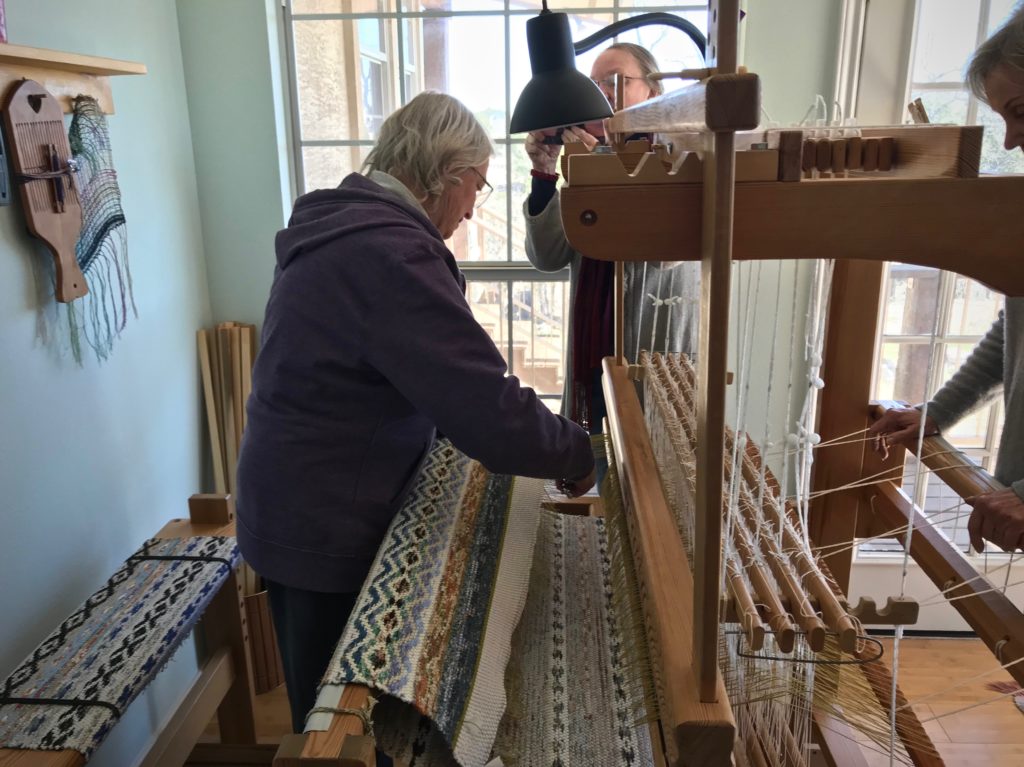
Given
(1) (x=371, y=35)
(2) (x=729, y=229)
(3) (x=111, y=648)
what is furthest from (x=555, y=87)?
(1) (x=371, y=35)

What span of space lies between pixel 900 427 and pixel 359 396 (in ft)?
3.15

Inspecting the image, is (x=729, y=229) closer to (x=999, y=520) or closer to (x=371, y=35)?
(x=999, y=520)

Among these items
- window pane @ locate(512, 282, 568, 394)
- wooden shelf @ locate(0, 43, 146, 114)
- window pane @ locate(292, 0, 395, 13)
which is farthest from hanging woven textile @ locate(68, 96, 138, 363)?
window pane @ locate(512, 282, 568, 394)

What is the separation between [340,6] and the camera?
7.57 feet

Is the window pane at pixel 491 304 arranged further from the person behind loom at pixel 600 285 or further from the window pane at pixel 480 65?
the person behind loom at pixel 600 285

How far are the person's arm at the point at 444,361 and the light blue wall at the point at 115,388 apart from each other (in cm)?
93

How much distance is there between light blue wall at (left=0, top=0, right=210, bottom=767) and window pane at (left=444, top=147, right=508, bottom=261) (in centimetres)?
79

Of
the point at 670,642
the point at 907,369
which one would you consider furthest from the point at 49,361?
the point at 907,369

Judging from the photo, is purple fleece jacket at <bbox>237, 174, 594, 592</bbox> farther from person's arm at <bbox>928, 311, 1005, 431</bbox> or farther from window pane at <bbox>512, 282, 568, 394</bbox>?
window pane at <bbox>512, 282, 568, 394</bbox>

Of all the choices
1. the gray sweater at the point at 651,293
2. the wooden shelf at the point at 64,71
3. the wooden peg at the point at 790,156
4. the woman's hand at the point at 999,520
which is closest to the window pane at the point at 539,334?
the gray sweater at the point at 651,293

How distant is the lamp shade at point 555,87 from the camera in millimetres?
1042

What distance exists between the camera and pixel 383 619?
33.4 inches

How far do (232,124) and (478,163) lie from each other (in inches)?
53.7

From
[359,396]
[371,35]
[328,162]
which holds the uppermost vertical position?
[371,35]
